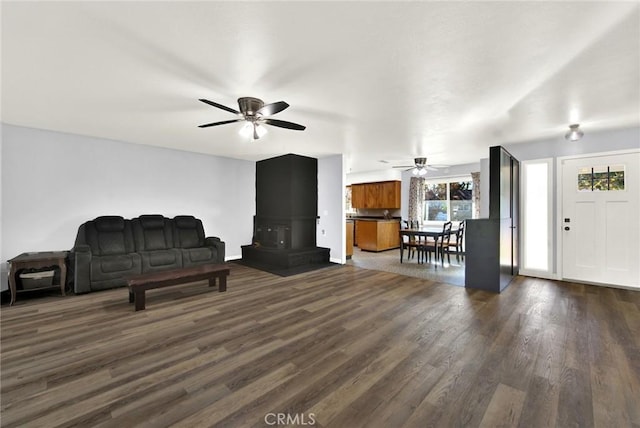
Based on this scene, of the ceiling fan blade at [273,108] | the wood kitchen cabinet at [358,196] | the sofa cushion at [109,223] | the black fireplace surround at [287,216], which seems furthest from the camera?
the wood kitchen cabinet at [358,196]

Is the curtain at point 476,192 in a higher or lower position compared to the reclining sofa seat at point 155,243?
higher

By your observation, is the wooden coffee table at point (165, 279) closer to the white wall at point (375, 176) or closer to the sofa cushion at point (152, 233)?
the sofa cushion at point (152, 233)

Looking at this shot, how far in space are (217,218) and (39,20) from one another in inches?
192

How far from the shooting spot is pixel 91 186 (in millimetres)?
4770

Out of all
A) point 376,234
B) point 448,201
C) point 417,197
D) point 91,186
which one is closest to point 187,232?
point 91,186

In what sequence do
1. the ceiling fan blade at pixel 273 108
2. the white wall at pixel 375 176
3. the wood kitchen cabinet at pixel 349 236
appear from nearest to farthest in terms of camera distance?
the ceiling fan blade at pixel 273 108
the wood kitchen cabinet at pixel 349 236
the white wall at pixel 375 176

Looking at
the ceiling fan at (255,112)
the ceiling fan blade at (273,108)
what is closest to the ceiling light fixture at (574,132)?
the ceiling fan at (255,112)

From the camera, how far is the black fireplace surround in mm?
6035

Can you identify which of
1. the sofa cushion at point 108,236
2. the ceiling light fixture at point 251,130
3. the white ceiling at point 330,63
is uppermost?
the white ceiling at point 330,63

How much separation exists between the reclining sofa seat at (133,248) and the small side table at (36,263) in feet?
0.44

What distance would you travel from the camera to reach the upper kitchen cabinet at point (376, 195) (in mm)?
8656

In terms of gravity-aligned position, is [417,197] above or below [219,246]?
above

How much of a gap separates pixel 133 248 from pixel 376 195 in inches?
269

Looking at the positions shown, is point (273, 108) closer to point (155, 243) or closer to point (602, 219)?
point (155, 243)
